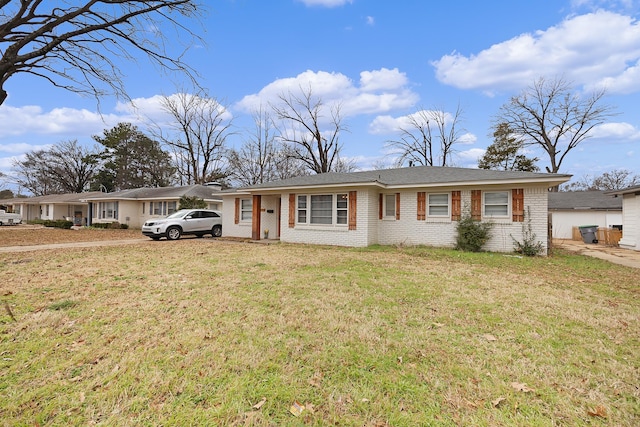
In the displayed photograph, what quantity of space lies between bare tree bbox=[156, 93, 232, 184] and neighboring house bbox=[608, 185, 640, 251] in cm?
3084

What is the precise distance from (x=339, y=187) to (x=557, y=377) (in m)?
10.2

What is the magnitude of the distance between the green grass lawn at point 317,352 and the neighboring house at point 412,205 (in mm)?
5125

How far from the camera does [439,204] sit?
39.6 feet

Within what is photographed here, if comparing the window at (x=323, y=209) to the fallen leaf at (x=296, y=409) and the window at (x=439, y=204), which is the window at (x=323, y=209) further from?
the fallen leaf at (x=296, y=409)

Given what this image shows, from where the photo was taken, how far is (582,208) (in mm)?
19031

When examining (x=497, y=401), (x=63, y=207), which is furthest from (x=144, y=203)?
(x=497, y=401)

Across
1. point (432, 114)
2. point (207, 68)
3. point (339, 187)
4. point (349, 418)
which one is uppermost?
point (432, 114)

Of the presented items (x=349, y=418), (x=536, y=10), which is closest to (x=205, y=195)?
(x=536, y=10)

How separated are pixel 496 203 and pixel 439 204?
203 cm

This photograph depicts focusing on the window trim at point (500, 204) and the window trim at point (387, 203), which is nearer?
the window trim at point (500, 204)

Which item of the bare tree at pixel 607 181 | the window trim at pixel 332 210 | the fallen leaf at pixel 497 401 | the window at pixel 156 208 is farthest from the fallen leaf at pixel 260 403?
the bare tree at pixel 607 181

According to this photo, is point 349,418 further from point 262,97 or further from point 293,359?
point 262,97

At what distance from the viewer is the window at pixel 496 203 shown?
11.1 meters

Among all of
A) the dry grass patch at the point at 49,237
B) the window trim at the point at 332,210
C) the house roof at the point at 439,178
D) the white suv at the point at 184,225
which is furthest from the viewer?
the white suv at the point at 184,225
